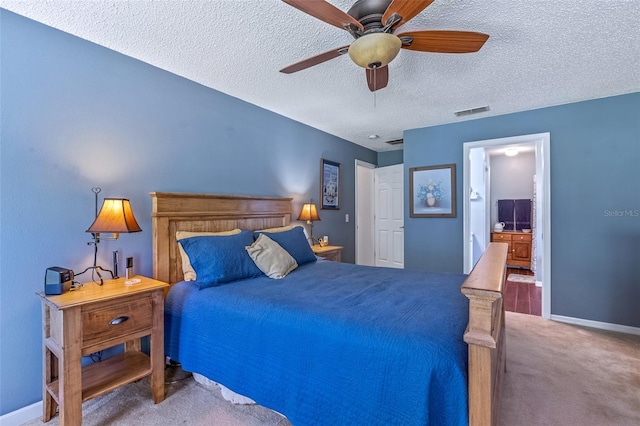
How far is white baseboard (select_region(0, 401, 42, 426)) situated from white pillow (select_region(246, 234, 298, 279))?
1577 mm

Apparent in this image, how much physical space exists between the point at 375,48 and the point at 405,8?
0.21 m

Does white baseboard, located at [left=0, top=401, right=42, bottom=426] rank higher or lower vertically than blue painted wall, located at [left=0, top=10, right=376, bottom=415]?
lower

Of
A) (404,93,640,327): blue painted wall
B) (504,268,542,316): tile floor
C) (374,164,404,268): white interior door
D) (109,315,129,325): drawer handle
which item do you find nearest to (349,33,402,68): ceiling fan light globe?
(109,315,129,325): drawer handle

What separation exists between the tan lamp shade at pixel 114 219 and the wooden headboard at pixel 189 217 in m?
0.41

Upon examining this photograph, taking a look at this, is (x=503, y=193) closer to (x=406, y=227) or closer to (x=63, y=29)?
(x=406, y=227)

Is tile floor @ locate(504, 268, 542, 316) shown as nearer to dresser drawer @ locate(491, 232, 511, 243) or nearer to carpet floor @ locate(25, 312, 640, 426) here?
carpet floor @ locate(25, 312, 640, 426)

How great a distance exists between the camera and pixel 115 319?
1.75 meters

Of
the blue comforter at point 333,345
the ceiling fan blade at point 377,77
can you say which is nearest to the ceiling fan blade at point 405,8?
the ceiling fan blade at point 377,77

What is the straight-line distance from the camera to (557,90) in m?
2.95

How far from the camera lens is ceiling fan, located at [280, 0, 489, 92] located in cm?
143

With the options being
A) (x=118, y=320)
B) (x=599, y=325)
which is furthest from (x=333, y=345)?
(x=599, y=325)

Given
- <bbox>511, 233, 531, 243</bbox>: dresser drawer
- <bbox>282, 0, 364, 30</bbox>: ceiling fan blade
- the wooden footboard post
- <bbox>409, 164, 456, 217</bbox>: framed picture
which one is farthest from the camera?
<bbox>511, 233, 531, 243</bbox>: dresser drawer

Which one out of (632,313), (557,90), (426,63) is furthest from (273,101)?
(632,313)

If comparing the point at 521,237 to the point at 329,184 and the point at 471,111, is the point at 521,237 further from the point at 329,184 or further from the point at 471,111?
the point at 329,184
